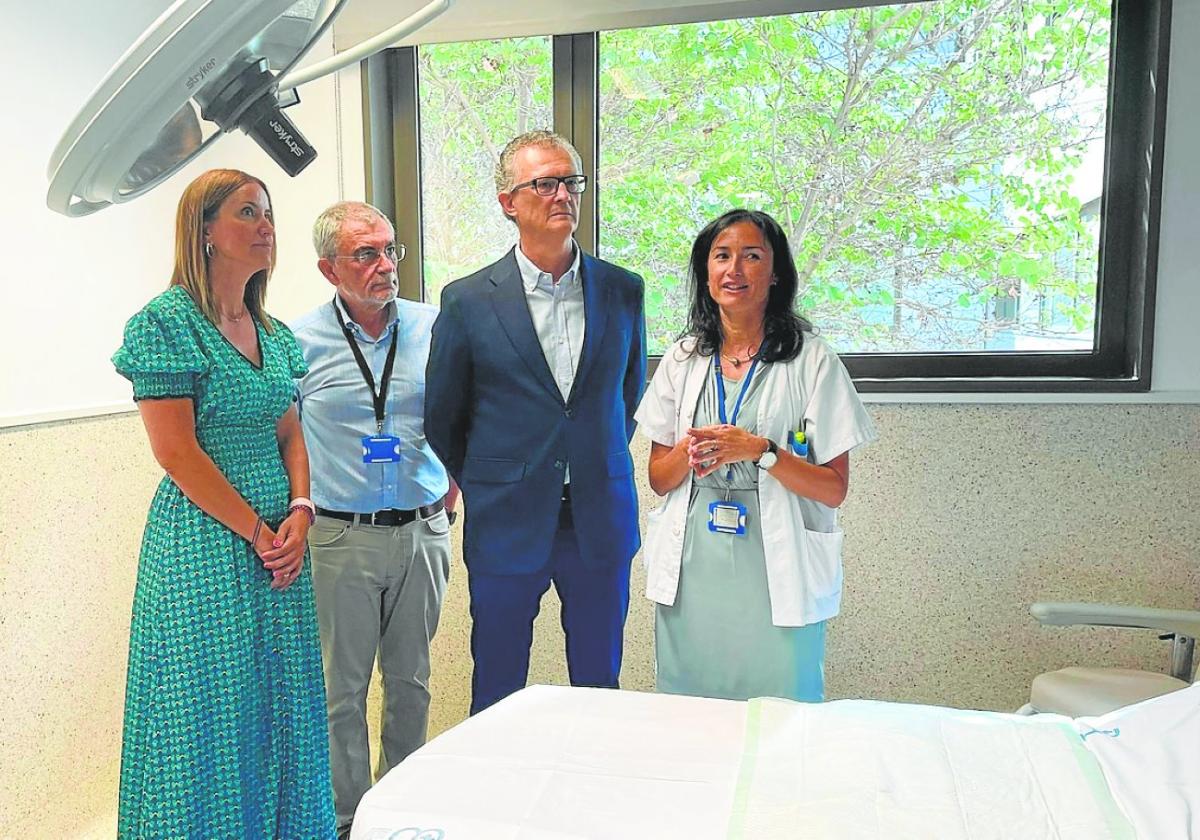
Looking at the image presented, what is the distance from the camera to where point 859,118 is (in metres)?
2.63

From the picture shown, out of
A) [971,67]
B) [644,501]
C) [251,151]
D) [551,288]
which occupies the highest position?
Result: [971,67]

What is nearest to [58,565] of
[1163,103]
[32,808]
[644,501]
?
[32,808]

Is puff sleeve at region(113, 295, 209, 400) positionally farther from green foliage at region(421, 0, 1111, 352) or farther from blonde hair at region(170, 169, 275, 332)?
green foliage at region(421, 0, 1111, 352)

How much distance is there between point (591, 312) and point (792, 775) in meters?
1.08

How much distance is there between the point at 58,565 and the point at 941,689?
2.38m

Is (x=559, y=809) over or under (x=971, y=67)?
under

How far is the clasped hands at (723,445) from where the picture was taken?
1779 mm

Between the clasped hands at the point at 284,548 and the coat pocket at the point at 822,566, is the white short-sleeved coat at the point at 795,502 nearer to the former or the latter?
the coat pocket at the point at 822,566

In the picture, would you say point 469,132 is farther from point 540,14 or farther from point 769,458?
point 769,458

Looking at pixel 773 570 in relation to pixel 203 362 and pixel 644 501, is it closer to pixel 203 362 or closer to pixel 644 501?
pixel 644 501

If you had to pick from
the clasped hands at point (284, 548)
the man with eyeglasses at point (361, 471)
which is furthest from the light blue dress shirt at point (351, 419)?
the clasped hands at point (284, 548)

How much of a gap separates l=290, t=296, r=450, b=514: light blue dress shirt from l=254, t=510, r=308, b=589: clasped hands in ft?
0.77

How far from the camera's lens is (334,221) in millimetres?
2088

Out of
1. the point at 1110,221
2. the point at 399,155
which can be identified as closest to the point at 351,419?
the point at 399,155
